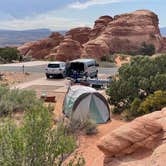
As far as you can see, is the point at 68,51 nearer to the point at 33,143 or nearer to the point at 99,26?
the point at 99,26

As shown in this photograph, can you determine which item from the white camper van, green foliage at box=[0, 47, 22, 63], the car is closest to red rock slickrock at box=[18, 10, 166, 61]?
green foliage at box=[0, 47, 22, 63]

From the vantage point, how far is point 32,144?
8367 millimetres

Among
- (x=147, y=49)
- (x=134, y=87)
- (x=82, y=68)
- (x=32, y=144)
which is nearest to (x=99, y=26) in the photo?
(x=147, y=49)

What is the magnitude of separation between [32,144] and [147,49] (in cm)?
5846

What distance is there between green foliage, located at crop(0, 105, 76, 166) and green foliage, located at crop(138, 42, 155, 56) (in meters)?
57.3

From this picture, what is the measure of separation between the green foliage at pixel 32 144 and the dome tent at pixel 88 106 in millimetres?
8424

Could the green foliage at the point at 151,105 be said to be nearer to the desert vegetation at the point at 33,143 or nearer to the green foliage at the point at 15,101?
the green foliage at the point at 15,101

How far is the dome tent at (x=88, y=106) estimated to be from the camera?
17.5 metres

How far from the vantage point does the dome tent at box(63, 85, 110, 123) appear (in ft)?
57.3

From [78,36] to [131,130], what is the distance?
6534cm

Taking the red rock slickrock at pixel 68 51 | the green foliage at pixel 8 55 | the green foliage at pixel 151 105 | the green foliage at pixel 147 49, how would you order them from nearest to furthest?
the green foliage at pixel 151 105 → the red rock slickrock at pixel 68 51 → the green foliage at pixel 8 55 → the green foliage at pixel 147 49

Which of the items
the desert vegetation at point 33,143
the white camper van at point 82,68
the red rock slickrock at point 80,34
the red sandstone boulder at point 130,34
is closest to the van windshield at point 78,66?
the white camper van at point 82,68

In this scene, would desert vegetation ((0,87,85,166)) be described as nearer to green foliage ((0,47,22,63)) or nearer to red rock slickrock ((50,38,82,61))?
red rock slickrock ((50,38,82,61))

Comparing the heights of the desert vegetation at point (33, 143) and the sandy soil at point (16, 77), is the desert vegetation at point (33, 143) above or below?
above
